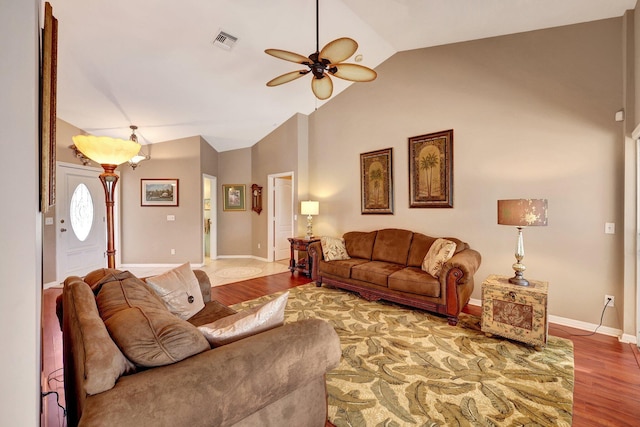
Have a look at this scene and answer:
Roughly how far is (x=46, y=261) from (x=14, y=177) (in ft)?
16.4

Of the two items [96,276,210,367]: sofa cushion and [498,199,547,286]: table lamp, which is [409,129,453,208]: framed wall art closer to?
[498,199,547,286]: table lamp

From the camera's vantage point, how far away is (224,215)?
6.94 meters

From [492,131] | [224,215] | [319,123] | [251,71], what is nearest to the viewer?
[492,131]

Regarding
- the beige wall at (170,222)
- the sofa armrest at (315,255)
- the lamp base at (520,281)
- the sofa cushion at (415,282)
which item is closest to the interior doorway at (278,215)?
the beige wall at (170,222)

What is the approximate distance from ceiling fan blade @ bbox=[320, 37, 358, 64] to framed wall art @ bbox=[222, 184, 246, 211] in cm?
488

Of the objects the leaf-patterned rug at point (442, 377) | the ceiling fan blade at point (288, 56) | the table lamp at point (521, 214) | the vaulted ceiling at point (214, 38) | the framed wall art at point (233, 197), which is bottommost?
the leaf-patterned rug at point (442, 377)

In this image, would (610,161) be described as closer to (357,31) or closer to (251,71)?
(357,31)

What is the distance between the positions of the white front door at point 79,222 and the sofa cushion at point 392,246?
Result: 512cm

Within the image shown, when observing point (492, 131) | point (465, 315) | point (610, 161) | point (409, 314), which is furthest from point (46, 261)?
point (610, 161)

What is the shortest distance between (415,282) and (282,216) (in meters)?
4.10

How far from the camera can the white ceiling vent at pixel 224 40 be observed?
3145 mm

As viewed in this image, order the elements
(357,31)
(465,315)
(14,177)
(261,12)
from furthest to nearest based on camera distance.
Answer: (357,31) → (465,315) → (261,12) → (14,177)

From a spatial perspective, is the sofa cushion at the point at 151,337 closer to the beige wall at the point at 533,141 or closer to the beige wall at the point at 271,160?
the beige wall at the point at 533,141

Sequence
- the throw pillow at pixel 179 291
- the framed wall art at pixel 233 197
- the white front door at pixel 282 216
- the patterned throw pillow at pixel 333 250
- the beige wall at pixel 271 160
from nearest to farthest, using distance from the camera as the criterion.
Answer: the throw pillow at pixel 179 291, the patterned throw pillow at pixel 333 250, the beige wall at pixel 271 160, the white front door at pixel 282 216, the framed wall art at pixel 233 197
